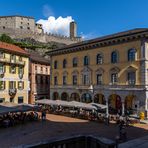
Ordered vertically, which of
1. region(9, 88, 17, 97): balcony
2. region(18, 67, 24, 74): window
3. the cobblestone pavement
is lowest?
the cobblestone pavement

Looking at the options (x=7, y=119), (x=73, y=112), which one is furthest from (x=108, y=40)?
(x=7, y=119)

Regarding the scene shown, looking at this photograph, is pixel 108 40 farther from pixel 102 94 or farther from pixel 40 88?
pixel 40 88

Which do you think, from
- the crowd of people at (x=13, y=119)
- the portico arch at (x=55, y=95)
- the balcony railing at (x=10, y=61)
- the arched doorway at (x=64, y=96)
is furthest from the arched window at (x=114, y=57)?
the balcony railing at (x=10, y=61)

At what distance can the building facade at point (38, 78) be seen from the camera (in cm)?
5241

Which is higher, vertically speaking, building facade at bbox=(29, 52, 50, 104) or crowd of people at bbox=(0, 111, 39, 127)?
building facade at bbox=(29, 52, 50, 104)

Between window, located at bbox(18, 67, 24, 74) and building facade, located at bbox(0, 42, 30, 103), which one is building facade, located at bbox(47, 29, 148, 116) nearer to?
building facade, located at bbox(0, 42, 30, 103)

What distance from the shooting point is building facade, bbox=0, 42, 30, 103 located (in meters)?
44.7

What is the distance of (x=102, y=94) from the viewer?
3997 cm

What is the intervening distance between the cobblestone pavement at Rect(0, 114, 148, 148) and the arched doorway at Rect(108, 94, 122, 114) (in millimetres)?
8498

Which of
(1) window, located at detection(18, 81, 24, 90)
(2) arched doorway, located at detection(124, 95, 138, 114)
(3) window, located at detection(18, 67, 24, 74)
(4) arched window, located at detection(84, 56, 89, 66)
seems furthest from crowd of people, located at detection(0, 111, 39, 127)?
(3) window, located at detection(18, 67, 24, 74)

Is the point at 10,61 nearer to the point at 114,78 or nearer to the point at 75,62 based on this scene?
the point at 75,62

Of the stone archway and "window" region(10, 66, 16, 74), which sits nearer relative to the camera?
the stone archway

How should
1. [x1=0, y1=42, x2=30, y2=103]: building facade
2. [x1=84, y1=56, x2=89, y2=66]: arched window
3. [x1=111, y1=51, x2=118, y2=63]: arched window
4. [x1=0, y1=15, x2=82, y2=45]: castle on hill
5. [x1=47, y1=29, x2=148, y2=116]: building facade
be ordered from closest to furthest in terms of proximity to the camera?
[x1=47, y1=29, x2=148, y2=116]: building facade < [x1=111, y1=51, x2=118, y2=63]: arched window < [x1=84, y1=56, x2=89, y2=66]: arched window < [x1=0, y1=42, x2=30, y2=103]: building facade < [x1=0, y1=15, x2=82, y2=45]: castle on hill

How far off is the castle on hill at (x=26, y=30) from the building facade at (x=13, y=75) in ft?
224
